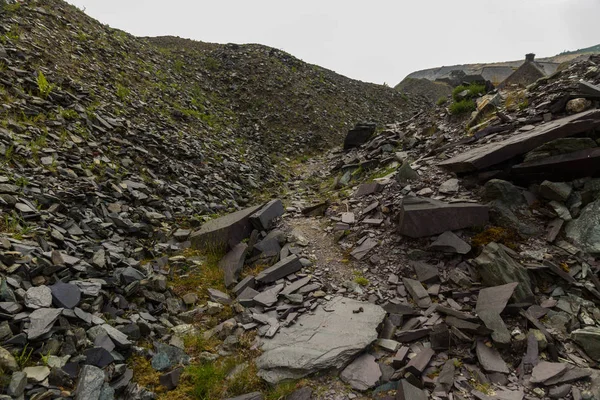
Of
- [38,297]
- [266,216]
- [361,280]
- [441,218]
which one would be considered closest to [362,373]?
[361,280]

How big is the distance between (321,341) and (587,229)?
516 centimetres

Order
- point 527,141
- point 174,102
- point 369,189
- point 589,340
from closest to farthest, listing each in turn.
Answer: point 589,340 → point 527,141 → point 369,189 → point 174,102

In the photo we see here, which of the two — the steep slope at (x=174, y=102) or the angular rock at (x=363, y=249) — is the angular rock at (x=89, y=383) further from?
the steep slope at (x=174, y=102)

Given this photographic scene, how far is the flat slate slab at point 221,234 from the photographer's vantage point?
8.00 meters

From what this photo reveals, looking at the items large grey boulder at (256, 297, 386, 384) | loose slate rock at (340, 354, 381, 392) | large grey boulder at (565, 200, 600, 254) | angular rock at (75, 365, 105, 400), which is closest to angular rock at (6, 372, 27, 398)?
angular rock at (75, 365, 105, 400)

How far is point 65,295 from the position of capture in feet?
15.7

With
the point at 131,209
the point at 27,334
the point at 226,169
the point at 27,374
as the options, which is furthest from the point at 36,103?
the point at 27,374

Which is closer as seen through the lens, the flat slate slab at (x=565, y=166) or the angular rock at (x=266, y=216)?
the flat slate slab at (x=565, y=166)

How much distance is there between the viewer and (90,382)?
3904 millimetres

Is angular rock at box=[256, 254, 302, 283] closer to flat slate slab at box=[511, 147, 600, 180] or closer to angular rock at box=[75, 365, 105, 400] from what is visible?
angular rock at box=[75, 365, 105, 400]

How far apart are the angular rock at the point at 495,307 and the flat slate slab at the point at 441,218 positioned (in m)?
1.63

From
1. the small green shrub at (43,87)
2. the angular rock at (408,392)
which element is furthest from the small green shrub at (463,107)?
the small green shrub at (43,87)

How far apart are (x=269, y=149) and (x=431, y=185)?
1110 cm

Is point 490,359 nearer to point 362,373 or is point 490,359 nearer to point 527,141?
point 362,373
